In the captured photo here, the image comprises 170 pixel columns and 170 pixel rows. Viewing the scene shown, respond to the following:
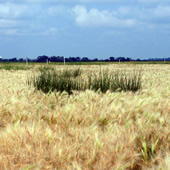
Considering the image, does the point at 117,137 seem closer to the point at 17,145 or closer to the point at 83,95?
the point at 17,145

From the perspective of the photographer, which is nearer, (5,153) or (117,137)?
(5,153)

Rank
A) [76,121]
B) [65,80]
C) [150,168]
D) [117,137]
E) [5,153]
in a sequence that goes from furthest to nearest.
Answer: [65,80] → [76,121] → [117,137] → [5,153] → [150,168]

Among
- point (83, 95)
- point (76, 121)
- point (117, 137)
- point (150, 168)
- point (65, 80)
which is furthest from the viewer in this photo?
point (65, 80)

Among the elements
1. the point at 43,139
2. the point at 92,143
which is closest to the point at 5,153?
the point at 43,139

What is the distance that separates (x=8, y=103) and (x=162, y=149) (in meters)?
2.37

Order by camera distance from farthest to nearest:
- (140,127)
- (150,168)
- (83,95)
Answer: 1. (83,95)
2. (140,127)
3. (150,168)

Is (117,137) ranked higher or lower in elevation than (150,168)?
higher

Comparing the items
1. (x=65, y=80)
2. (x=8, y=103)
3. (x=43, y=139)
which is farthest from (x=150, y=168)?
(x=65, y=80)

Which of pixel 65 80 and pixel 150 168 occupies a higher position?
pixel 65 80

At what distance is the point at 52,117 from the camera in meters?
3.42

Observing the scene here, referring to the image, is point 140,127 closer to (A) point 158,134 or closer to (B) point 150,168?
(A) point 158,134

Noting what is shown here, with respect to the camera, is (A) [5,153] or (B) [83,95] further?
(B) [83,95]

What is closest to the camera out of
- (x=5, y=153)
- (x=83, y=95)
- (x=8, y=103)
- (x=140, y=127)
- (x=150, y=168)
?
(x=150, y=168)

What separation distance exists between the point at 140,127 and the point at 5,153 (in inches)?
51.8
